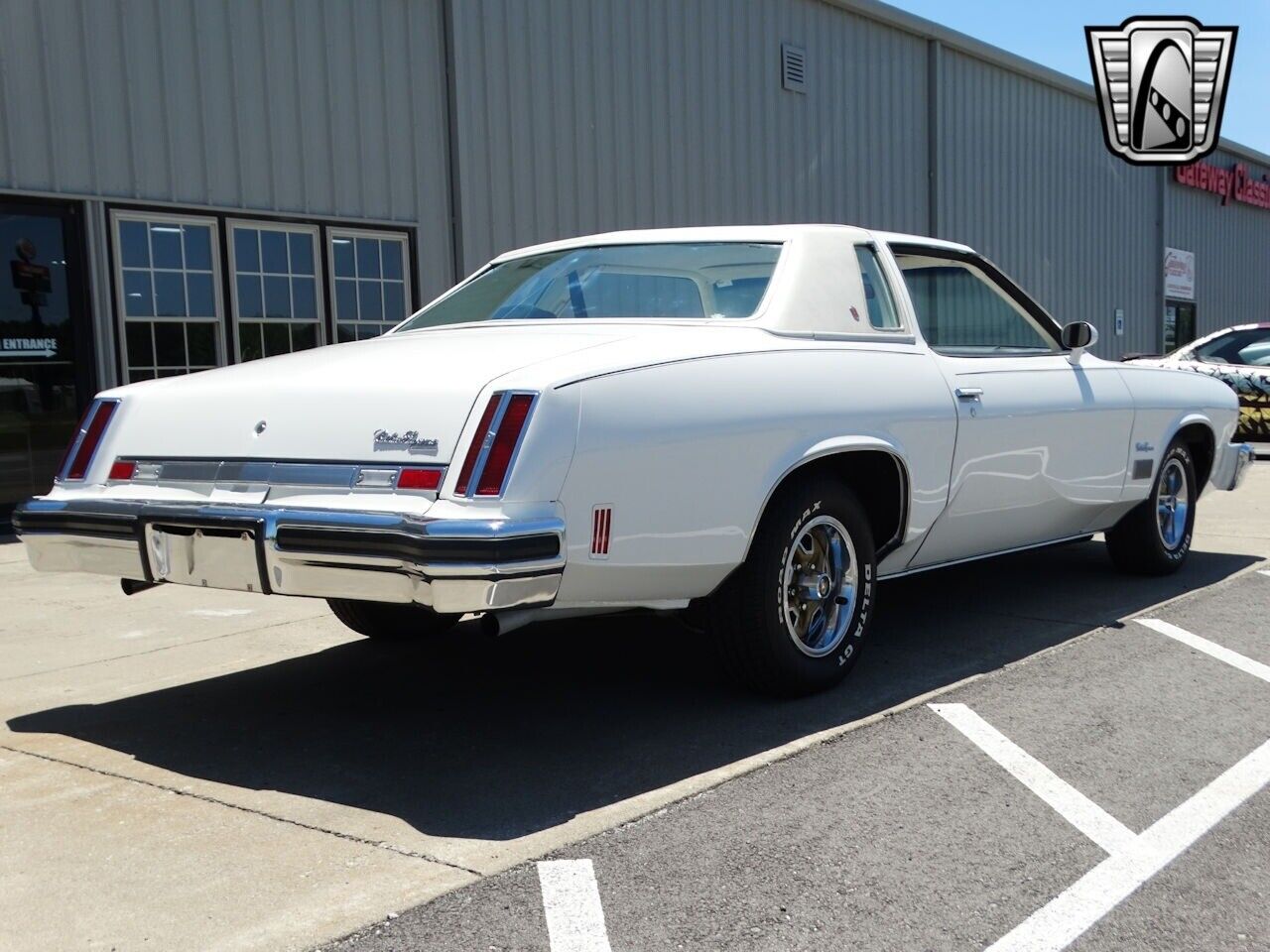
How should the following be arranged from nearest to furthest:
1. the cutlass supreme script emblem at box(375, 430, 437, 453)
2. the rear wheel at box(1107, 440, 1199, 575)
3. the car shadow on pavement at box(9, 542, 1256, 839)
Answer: the cutlass supreme script emblem at box(375, 430, 437, 453) < the car shadow on pavement at box(9, 542, 1256, 839) < the rear wheel at box(1107, 440, 1199, 575)

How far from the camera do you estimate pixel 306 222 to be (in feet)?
36.6

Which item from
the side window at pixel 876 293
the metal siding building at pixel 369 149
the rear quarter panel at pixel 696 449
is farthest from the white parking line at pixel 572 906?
the metal siding building at pixel 369 149

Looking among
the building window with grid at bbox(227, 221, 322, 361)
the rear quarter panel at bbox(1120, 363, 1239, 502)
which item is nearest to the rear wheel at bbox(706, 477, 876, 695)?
the rear quarter panel at bbox(1120, 363, 1239, 502)

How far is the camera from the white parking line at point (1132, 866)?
106 inches

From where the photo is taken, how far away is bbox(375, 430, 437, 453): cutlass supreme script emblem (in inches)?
138

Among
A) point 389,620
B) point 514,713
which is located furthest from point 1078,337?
point 389,620

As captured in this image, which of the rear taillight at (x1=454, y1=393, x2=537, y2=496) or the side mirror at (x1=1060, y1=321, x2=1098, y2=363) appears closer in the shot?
the rear taillight at (x1=454, y1=393, x2=537, y2=496)

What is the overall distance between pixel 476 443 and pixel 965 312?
2.69 meters

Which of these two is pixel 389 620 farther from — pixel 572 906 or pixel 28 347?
pixel 28 347

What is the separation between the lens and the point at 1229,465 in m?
6.98

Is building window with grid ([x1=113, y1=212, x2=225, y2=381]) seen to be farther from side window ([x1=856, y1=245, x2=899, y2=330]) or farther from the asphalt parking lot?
side window ([x1=856, y1=245, x2=899, y2=330])

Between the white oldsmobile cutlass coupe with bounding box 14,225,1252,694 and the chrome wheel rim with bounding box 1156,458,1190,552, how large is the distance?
1095 mm

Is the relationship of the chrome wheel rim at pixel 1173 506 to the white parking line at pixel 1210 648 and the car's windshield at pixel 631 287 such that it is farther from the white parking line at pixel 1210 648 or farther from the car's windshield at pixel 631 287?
the car's windshield at pixel 631 287

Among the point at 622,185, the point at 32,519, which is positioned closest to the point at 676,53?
the point at 622,185
